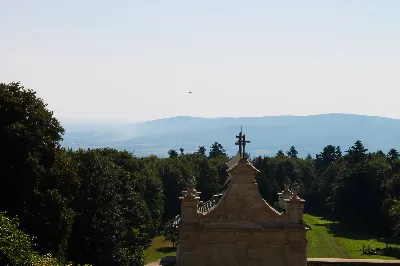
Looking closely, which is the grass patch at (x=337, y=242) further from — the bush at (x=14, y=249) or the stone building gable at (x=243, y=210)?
the bush at (x=14, y=249)

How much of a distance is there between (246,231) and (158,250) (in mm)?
33313

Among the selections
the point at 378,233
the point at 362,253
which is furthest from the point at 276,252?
the point at 378,233

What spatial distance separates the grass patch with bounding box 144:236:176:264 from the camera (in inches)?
1889

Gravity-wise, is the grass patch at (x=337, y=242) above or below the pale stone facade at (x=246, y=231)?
below

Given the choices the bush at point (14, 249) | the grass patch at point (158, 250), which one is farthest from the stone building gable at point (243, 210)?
the grass patch at point (158, 250)

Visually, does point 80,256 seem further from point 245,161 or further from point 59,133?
point 245,161

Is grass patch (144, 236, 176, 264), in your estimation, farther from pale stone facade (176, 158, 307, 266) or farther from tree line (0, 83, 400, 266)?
pale stone facade (176, 158, 307, 266)

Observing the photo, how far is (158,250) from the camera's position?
52.0 metres

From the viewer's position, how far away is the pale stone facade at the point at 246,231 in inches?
793

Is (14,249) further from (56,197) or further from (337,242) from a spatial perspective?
(337,242)

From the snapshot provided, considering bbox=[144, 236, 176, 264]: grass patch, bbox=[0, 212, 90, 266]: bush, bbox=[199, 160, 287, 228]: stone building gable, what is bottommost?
bbox=[144, 236, 176, 264]: grass patch

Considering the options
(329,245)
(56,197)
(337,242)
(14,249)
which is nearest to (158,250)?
(329,245)

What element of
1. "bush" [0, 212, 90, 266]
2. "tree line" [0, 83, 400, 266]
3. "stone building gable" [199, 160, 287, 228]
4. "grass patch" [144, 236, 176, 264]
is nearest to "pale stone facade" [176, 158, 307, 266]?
"stone building gable" [199, 160, 287, 228]

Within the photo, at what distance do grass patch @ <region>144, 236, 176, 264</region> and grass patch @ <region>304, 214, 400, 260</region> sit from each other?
13.3 meters
